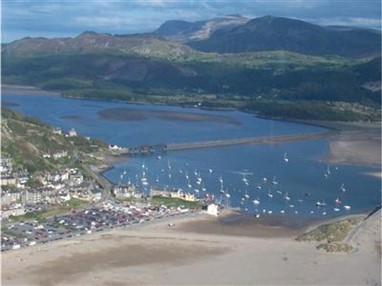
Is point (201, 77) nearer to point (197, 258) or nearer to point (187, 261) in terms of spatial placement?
point (197, 258)

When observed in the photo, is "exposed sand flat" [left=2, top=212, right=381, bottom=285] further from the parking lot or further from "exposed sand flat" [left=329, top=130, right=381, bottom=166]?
"exposed sand flat" [left=329, top=130, right=381, bottom=166]

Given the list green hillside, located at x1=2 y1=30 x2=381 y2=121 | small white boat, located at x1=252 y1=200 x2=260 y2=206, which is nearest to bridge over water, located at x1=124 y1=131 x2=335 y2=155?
green hillside, located at x1=2 y1=30 x2=381 y2=121

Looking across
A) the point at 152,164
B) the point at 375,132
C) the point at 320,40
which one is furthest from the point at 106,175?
the point at 320,40

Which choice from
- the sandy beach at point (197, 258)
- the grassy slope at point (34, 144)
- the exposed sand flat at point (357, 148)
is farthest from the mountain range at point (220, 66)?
the sandy beach at point (197, 258)

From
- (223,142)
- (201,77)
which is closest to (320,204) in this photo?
(223,142)

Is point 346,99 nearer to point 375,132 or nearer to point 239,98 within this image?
point 239,98

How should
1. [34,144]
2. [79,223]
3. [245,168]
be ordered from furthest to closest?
[245,168] → [34,144] → [79,223]

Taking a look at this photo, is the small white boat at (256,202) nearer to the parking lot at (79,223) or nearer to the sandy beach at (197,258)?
the sandy beach at (197,258)
